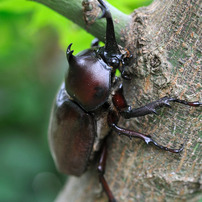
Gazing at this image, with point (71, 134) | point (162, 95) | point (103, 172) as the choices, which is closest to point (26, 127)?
point (71, 134)

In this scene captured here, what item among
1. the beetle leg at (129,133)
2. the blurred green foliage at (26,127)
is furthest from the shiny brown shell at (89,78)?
the blurred green foliage at (26,127)

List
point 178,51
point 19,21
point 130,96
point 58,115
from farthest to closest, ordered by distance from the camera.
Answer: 1. point 19,21
2. point 58,115
3. point 130,96
4. point 178,51

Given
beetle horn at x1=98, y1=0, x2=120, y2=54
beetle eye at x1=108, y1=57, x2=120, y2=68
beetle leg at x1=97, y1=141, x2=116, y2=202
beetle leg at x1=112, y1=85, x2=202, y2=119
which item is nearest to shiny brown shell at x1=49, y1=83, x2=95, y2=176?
beetle leg at x1=97, y1=141, x2=116, y2=202

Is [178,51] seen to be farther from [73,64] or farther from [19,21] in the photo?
[19,21]

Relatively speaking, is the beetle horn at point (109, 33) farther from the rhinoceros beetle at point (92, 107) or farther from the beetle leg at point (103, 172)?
the beetle leg at point (103, 172)

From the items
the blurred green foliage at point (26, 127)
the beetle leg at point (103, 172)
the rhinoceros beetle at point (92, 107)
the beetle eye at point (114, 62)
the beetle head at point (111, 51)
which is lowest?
the blurred green foliage at point (26, 127)

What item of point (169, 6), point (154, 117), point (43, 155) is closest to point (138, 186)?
point (154, 117)

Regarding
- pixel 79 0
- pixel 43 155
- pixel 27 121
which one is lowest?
pixel 43 155
